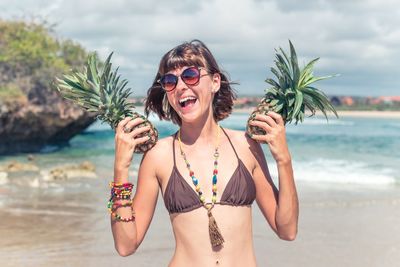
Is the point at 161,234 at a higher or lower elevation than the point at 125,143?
lower

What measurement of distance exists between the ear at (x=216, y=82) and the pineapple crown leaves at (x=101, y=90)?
1.50 ft

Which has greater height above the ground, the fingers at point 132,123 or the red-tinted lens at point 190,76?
the red-tinted lens at point 190,76

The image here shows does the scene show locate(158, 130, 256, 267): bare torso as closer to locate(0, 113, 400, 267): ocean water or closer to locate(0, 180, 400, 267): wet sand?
locate(0, 113, 400, 267): ocean water

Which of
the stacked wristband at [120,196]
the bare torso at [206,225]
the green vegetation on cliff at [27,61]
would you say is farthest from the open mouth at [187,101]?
the green vegetation on cliff at [27,61]

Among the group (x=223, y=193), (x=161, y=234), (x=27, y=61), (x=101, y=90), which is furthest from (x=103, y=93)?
(x=27, y=61)

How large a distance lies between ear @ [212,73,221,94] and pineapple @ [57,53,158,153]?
392mm

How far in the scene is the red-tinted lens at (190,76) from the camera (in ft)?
9.80

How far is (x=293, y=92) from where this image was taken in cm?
299

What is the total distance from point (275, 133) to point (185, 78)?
1.75ft

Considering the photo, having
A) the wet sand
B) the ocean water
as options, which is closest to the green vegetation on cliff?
the ocean water

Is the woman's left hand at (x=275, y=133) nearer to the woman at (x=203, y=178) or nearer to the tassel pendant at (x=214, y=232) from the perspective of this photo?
the woman at (x=203, y=178)

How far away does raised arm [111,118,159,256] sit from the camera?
303 centimetres

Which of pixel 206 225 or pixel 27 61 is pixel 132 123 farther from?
pixel 27 61

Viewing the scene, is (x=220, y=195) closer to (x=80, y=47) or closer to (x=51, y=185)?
(x=51, y=185)
